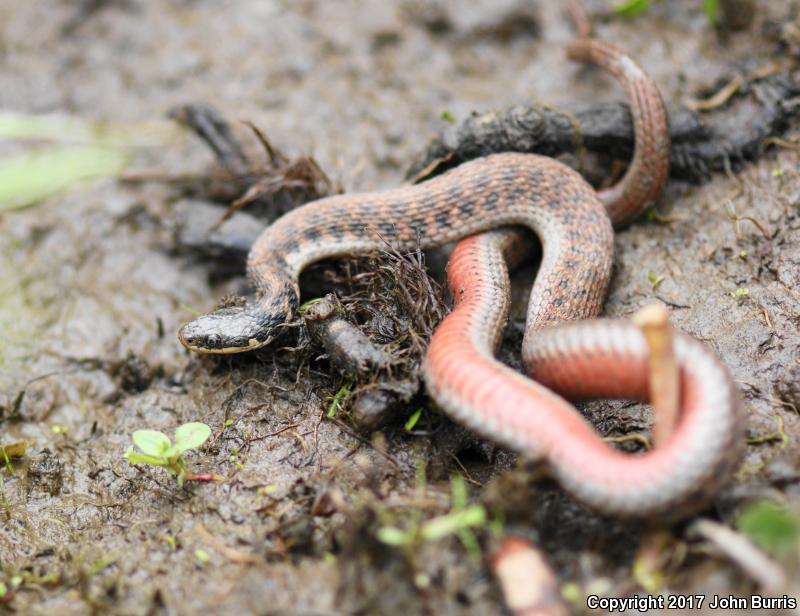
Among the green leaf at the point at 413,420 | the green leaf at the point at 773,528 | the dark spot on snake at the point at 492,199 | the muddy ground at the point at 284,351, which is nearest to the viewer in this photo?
the green leaf at the point at 773,528

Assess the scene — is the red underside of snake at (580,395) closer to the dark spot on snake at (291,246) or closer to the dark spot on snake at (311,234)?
the dark spot on snake at (311,234)

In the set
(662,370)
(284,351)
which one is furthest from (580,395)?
(284,351)

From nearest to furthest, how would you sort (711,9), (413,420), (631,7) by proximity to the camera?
(413,420), (711,9), (631,7)

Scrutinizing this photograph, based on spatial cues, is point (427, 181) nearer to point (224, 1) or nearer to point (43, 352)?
point (43, 352)

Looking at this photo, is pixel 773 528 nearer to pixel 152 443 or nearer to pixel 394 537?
pixel 394 537

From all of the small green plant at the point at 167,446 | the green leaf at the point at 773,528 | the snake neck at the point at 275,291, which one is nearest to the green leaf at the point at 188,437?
the small green plant at the point at 167,446

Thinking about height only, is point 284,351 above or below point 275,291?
below

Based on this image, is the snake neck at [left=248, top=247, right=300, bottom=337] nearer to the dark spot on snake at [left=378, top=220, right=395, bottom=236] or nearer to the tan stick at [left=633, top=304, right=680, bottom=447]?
the dark spot on snake at [left=378, top=220, right=395, bottom=236]

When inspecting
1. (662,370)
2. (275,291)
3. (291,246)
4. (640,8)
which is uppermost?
(640,8)
